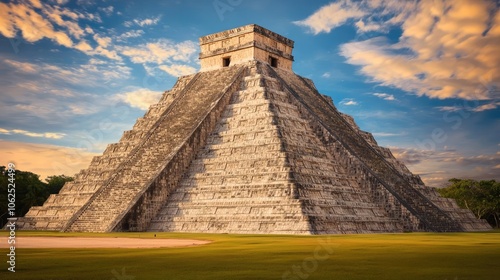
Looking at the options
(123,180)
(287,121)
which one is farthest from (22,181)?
(287,121)

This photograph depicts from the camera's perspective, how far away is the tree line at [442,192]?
43.0 meters

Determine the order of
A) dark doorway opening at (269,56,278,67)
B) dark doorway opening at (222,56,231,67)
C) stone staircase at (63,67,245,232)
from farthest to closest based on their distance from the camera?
1. dark doorway opening at (269,56,278,67)
2. dark doorway opening at (222,56,231,67)
3. stone staircase at (63,67,245,232)

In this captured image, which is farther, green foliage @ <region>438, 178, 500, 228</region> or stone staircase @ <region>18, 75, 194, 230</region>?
green foliage @ <region>438, 178, 500, 228</region>

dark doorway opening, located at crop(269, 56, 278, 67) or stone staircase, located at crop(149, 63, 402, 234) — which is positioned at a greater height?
dark doorway opening, located at crop(269, 56, 278, 67)

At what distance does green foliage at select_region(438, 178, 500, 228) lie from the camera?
164ft

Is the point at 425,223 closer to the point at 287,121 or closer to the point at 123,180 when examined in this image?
the point at 287,121

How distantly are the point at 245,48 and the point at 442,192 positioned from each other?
33.1m

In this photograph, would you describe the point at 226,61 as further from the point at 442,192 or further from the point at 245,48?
the point at 442,192

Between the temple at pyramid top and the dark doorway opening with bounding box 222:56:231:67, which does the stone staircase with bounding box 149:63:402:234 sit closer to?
the temple at pyramid top

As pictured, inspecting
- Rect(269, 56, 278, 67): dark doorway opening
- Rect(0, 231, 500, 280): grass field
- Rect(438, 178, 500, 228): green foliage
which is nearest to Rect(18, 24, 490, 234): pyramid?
Rect(269, 56, 278, 67): dark doorway opening

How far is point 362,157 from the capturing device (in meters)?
27.8

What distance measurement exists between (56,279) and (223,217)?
15126 mm

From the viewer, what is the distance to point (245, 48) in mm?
33125

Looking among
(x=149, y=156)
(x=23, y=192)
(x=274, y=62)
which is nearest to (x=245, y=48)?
(x=274, y=62)
